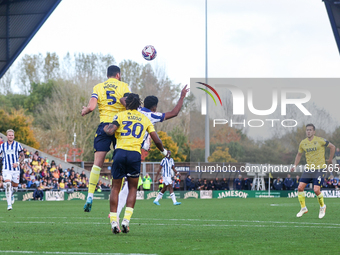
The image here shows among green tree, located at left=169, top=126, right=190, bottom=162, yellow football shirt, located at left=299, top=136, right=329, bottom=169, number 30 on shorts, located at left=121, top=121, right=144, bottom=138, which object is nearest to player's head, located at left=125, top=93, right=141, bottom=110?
number 30 on shorts, located at left=121, top=121, right=144, bottom=138

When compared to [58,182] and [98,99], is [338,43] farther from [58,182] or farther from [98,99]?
[98,99]

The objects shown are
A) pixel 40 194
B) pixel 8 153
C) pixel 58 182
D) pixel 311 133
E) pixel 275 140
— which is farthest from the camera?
pixel 275 140

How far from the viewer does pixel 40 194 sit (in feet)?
95.4

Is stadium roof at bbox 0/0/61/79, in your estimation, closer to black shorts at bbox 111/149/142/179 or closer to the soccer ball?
the soccer ball

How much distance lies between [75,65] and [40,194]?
103ft

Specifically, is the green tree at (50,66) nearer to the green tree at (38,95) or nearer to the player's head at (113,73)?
the green tree at (38,95)

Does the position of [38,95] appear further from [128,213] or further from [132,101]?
[128,213]

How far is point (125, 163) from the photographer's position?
7.58m

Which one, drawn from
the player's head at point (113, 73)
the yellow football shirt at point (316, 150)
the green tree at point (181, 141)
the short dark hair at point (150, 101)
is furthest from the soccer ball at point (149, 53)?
the green tree at point (181, 141)

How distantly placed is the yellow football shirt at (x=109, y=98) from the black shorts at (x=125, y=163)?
115cm

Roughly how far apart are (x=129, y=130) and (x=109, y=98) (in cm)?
125

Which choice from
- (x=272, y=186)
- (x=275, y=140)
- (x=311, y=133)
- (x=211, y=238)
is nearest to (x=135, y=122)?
(x=211, y=238)

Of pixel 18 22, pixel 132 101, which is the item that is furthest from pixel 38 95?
pixel 132 101

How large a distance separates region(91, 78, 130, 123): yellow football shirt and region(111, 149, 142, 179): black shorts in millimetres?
1147
